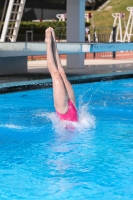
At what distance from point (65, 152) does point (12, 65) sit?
909cm

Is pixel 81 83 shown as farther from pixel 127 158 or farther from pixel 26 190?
pixel 26 190

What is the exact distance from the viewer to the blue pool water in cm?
496

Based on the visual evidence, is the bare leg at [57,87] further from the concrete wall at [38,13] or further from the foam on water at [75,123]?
the concrete wall at [38,13]

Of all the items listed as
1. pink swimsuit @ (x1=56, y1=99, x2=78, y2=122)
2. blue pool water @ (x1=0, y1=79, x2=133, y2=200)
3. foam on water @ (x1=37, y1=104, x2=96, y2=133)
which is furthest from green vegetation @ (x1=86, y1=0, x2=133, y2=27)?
pink swimsuit @ (x1=56, y1=99, x2=78, y2=122)

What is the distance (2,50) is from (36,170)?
718 cm

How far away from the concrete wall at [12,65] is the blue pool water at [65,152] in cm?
406

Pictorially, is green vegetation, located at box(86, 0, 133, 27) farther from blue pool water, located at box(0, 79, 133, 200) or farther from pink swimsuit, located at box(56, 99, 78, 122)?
pink swimsuit, located at box(56, 99, 78, 122)

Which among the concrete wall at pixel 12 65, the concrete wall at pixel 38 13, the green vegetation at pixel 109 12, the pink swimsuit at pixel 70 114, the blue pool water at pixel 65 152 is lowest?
the blue pool water at pixel 65 152

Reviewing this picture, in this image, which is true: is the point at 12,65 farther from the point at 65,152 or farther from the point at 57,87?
the point at 65,152

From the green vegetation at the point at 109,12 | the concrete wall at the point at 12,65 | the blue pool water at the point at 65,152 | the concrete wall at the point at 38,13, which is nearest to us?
the blue pool water at the point at 65,152

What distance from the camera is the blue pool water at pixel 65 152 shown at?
16.3 feet

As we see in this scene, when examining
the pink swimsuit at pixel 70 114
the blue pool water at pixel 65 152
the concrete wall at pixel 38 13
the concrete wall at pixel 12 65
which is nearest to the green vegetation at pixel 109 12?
the concrete wall at pixel 38 13

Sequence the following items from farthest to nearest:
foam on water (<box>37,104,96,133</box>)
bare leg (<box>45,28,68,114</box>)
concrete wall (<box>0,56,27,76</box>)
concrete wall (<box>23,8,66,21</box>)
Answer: concrete wall (<box>23,8,66,21</box>), concrete wall (<box>0,56,27,76</box>), foam on water (<box>37,104,96,133</box>), bare leg (<box>45,28,68,114</box>)

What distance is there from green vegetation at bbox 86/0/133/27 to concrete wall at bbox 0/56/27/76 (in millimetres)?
25326
